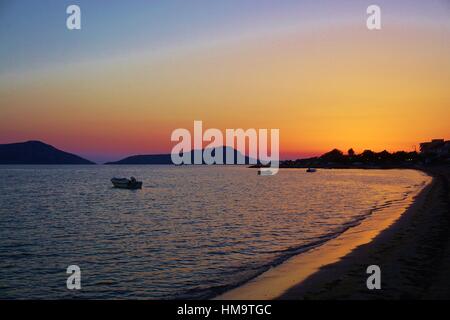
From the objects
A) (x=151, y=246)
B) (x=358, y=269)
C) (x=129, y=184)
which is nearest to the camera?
(x=358, y=269)

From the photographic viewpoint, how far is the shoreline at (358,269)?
11.4 meters

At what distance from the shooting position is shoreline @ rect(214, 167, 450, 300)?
37.5 ft

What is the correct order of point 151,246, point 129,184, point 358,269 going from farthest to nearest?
point 129,184 → point 151,246 → point 358,269

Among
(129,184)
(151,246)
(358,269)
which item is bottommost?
(151,246)

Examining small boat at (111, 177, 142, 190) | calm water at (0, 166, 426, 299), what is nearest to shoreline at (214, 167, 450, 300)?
calm water at (0, 166, 426, 299)

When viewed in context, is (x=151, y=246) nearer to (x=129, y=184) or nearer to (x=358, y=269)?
(x=358, y=269)

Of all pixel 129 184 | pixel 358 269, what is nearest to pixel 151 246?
pixel 358 269

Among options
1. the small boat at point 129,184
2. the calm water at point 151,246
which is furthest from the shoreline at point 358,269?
the small boat at point 129,184

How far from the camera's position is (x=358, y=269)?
556 inches
